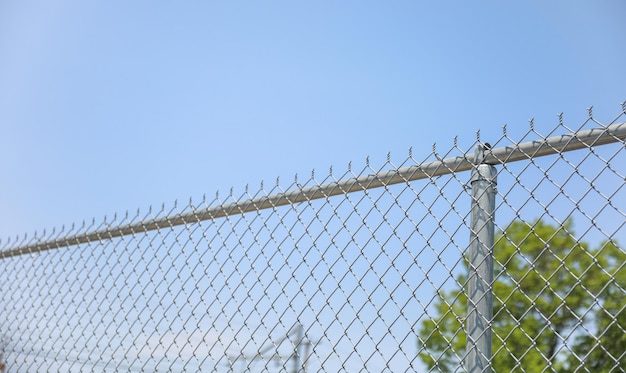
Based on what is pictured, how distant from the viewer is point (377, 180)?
7.39 ft

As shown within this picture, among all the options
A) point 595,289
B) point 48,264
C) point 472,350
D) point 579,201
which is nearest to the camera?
point 579,201

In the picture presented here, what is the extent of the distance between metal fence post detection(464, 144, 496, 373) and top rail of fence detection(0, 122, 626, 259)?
0.18 ft

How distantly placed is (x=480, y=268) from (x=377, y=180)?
0.50 m

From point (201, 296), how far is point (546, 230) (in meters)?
11.2

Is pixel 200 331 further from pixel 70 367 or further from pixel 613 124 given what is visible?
pixel 613 124

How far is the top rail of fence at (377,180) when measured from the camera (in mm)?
1805

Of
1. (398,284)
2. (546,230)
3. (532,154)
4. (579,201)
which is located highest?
(546,230)

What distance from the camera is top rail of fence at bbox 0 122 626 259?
1.80 m

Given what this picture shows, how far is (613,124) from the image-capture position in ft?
5.74

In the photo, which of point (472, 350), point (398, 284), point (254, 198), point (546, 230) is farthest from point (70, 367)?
point (546, 230)

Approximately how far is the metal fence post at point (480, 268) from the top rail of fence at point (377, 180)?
0.06 meters

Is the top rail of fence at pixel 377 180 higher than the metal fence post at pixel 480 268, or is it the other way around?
the top rail of fence at pixel 377 180

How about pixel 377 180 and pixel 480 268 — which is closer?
pixel 480 268

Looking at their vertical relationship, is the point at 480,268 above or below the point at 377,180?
below
